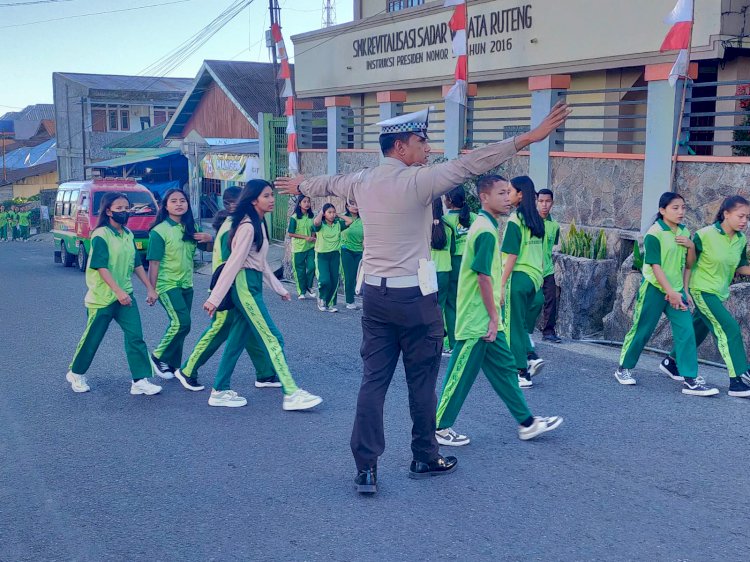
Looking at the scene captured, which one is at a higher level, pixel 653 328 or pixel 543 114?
pixel 543 114

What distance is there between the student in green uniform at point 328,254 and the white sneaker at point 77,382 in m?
5.48

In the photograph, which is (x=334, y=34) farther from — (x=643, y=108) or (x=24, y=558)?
(x=24, y=558)

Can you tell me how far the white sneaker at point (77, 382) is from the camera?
788 centimetres

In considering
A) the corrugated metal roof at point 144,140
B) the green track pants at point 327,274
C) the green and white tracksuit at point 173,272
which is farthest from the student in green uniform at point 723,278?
the corrugated metal roof at point 144,140

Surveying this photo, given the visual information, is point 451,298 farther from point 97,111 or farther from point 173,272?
point 97,111

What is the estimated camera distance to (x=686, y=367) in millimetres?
7387

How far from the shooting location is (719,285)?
24.3 feet

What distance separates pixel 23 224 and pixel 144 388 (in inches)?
1492

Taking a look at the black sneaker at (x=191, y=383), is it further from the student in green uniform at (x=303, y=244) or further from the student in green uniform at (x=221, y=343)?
the student in green uniform at (x=303, y=244)

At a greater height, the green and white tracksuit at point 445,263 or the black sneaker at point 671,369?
the green and white tracksuit at point 445,263

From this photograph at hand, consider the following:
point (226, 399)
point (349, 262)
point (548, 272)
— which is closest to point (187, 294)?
point (226, 399)

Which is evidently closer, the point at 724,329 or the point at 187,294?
the point at 724,329

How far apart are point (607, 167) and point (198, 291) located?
770 cm

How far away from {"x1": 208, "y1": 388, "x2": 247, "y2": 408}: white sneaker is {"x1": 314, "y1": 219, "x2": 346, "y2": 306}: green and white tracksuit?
584 cm
